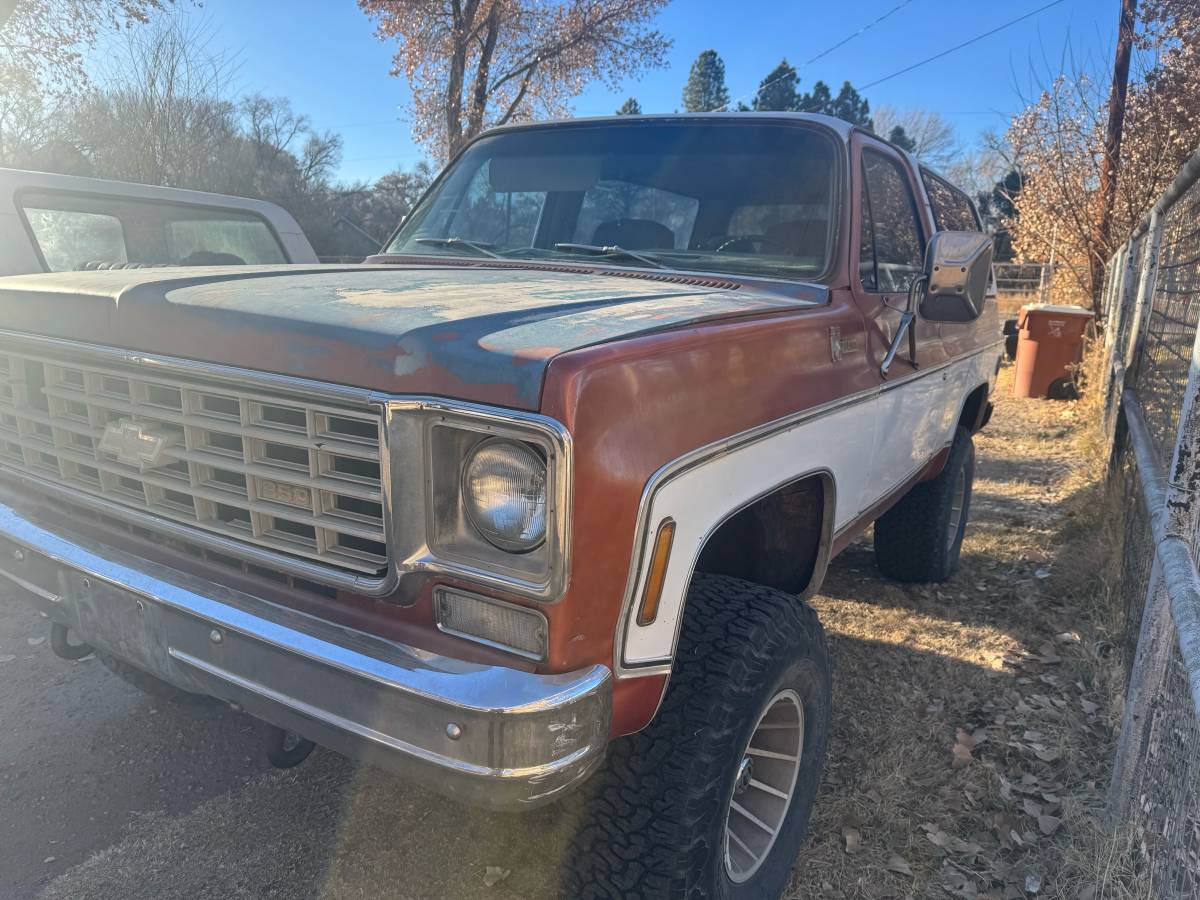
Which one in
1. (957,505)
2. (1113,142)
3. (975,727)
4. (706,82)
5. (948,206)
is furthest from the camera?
(706,82)

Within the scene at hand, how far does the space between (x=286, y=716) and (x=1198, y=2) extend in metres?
12.3

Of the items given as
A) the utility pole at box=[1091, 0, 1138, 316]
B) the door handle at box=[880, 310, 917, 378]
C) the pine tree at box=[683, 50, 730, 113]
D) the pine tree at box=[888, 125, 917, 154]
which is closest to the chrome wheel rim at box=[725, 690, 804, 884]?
the door handle at box=[880, 310, 917, 378]

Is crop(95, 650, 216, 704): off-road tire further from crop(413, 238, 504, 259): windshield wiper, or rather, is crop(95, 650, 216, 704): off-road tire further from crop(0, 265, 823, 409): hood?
crop(413, 238, 504, 259): windshield wiper

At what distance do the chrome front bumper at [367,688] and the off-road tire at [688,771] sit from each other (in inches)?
10.0

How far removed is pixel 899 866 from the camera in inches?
95.8

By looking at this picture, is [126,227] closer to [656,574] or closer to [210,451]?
[210,451]

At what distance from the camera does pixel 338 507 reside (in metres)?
1.79

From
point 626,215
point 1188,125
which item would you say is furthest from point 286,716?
point 1188,125

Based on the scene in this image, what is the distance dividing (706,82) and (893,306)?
65.5 metres

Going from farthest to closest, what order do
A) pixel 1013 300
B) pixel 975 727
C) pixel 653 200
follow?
pixel 1013 300 < pixel 975 727 < pixel 653 200

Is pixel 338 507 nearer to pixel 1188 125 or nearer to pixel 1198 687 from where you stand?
pixel 1198 687

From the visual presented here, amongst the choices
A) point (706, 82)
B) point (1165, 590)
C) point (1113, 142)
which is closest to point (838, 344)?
point (1165, 590)

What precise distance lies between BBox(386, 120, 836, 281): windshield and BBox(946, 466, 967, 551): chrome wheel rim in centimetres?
209

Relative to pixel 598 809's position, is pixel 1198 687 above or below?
above
